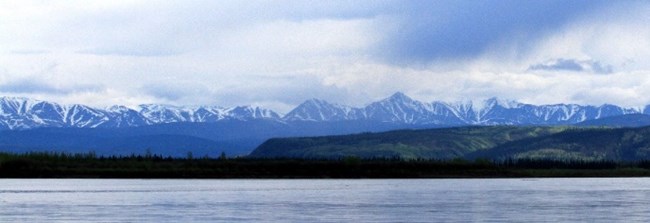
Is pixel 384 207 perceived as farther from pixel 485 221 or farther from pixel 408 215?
pixel 485 221

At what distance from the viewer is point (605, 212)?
3816 inches

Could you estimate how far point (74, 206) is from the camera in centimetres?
10750

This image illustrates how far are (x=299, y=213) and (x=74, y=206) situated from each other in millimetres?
23427

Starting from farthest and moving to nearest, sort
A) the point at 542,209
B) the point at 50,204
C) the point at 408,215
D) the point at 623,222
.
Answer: the point at 50,204 → the point at 542,209 → the point at 408,215 → the point at 623,222

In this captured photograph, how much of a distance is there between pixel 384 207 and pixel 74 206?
90.7 ft

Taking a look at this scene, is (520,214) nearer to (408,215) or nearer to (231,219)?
(408,215)

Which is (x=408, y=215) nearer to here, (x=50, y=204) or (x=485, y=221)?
(x=485, y=221)

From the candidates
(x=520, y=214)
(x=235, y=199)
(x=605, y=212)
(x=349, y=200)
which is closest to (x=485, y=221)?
(x=520, y=214)

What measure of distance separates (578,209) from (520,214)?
10.8 metres

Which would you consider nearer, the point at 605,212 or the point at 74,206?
the point at 605,212

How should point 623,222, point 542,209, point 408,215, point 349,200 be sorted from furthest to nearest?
point 349,200 < point 542,209 < point 408,215 < point 623,222

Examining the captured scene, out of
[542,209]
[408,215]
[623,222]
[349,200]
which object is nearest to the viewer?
[623,222]

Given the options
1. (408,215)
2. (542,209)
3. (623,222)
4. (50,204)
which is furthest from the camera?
(50,204)

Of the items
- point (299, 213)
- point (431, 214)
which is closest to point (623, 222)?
point (431, 214)
